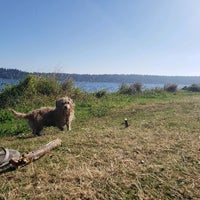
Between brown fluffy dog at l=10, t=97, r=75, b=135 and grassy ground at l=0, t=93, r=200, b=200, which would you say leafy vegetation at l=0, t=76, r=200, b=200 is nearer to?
grassy ground at l=0, t=93, r=200, b=200

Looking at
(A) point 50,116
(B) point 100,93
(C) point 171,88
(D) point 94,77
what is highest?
(A) point 50,116

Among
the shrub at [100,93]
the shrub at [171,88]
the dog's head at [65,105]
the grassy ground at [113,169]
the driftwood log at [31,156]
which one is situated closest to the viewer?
the grassy ground at [113,169]

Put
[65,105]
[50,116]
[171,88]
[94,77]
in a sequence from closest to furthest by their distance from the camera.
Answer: [65,105] → [50,116] → [171,88] → [94,77]

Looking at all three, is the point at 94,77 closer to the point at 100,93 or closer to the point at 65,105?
the point at 100,93

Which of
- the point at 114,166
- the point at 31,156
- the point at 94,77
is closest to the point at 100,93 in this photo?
the point at 31,156

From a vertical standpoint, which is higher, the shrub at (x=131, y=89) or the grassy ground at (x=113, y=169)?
the grassy ground at (x=113, y=169)

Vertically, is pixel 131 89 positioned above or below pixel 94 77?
above

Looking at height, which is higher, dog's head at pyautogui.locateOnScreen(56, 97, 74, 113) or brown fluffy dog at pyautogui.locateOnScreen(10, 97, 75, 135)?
dog's head at pyautogui.locateOnScreen(56, 97, 74, 113)

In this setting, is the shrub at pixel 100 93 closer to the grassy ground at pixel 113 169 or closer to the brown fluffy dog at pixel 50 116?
the brown fluffy dog at pixel 50 116

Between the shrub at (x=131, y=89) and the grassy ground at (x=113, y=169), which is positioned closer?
the grassy ground at (x=113, y=169)

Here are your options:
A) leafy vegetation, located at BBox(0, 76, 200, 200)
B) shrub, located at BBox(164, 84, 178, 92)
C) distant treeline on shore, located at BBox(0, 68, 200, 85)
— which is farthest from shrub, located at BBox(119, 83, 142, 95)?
leafy vegetation, located at BBox(0, 76, 200, 200)

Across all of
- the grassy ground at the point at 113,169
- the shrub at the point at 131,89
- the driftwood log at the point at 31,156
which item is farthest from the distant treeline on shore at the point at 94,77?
the driftwood log at the point at 31,156

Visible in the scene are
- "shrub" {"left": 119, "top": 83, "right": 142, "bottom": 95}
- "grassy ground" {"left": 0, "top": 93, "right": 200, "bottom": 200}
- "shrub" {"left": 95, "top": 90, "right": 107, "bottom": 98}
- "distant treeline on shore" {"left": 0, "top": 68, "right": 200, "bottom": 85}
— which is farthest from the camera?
"shrub" {"left": 119, "top": 83, "right": 142, "bottom": 95}

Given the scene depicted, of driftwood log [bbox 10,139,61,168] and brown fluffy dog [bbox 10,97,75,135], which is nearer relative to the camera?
driftwood log [bbox 10,139,61,168]
